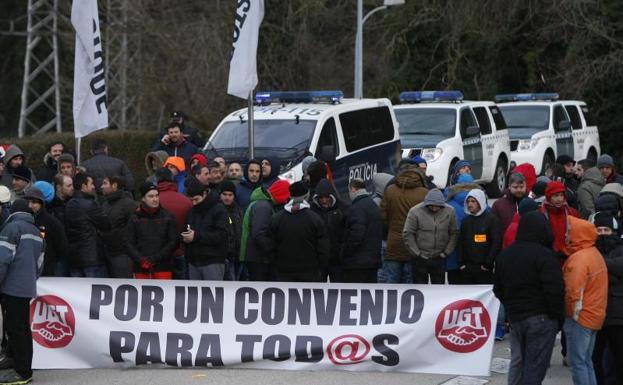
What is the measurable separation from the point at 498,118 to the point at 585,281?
1542cm

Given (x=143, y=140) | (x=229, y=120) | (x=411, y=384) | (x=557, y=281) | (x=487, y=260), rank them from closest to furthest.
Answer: (x=557, y=281) → (x=411, y=384) → (x=487, y=260) → (x=229, y=120) → (x=143, y=140)

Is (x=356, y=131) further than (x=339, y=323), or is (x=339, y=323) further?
(x=356, y=131)

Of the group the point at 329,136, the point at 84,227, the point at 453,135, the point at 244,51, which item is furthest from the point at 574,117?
the point at 84,227

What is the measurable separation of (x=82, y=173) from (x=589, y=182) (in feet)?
18.4

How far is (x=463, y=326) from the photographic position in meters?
10.2

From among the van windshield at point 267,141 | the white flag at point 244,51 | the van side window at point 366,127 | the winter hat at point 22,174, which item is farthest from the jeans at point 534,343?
the van side window at point 366,127

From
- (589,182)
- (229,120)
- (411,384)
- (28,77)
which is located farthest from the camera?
(28,77)

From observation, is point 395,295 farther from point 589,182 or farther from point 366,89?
point 366,89

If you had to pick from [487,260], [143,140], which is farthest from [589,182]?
[143,140]

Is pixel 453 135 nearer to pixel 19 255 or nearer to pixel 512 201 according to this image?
pixel 512 201

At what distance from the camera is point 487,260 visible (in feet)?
37.2

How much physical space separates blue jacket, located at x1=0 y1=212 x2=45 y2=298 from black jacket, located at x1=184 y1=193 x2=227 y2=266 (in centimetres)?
187

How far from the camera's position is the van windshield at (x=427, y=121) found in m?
21.6

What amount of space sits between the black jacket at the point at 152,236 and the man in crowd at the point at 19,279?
1.33 m
